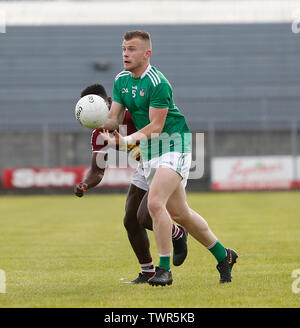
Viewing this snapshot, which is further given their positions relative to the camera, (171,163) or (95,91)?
(95,91)

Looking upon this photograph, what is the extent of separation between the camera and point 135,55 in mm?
6711

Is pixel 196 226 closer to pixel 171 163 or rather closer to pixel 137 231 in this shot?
pixel 171 163

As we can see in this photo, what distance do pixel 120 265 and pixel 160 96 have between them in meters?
2.94

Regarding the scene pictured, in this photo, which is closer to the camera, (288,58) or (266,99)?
(266,99)

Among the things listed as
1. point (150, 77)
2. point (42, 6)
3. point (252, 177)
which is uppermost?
point (42, 6)

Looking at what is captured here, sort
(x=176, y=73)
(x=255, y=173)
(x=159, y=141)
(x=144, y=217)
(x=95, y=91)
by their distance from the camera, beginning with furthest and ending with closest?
(x=176, y=73)
(x=255, y=173)
(x=95, y=91)
(x=144, y=217)
(x=159, y=141)

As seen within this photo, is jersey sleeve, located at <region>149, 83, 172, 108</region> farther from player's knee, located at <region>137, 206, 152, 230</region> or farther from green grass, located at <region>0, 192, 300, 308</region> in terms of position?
A: green grass, located at <region>0, 192, 300, 308</region>

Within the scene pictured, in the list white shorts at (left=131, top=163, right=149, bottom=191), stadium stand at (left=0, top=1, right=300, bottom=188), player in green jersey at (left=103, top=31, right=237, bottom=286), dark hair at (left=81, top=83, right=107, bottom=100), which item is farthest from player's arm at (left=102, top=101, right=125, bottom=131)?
stadium stand at (left=0, top=1, right=300, bottom=188)

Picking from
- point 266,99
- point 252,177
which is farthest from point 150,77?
point 266,99

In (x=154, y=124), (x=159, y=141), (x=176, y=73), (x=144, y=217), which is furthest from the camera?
(x=176, y=73)

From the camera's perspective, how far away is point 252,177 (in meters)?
28.7

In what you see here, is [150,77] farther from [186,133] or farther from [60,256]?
[60,256]

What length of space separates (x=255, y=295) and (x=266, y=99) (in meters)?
28.7

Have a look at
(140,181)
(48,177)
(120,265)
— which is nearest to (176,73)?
(48,177)
